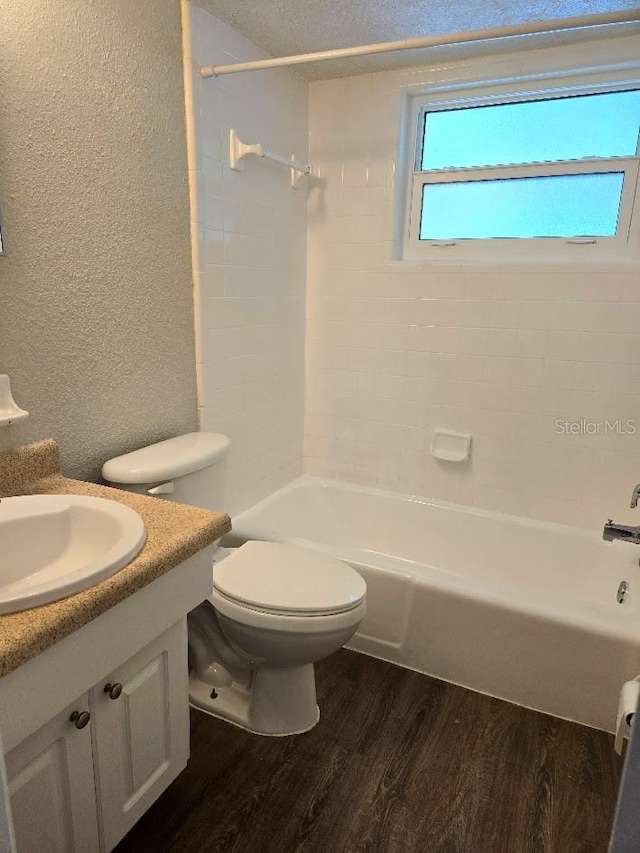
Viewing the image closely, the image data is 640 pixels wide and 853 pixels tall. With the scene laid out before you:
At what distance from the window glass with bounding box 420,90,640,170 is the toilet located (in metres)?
1.60

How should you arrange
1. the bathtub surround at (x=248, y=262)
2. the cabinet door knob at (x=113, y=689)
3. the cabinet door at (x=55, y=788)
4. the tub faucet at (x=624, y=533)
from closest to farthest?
the cabinet door at (x=55, y=788) → the cabinet door knob at (x=113, y=689) → the tub faucet at (x=624, y=533) → the bathtub surround at (x=248, y=262)

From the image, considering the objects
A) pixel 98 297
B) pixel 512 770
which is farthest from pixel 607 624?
pixel 98 297

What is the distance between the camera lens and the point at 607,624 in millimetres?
1651

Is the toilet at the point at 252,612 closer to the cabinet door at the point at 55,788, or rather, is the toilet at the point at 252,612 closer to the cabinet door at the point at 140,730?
the cabinet door at the point at 140,730

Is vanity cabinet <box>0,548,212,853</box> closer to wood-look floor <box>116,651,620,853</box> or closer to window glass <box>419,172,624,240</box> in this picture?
wood-look floor <box>116,651,620,853</box>

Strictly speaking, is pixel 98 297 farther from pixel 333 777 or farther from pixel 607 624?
pixel 607 624

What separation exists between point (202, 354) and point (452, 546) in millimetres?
1381

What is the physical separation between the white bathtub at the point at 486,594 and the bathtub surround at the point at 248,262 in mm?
324

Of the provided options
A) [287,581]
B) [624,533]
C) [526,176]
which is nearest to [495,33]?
[526,176]

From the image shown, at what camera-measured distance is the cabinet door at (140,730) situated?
109 cm

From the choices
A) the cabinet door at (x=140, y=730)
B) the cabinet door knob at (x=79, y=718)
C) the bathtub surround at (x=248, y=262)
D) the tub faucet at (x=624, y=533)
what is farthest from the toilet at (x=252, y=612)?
the tub faucet at (x=624, y=533)

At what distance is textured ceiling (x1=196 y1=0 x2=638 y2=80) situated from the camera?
1.71 metres

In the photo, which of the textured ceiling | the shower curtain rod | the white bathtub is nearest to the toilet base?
the white bathtub

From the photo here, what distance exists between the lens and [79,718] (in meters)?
0.99
